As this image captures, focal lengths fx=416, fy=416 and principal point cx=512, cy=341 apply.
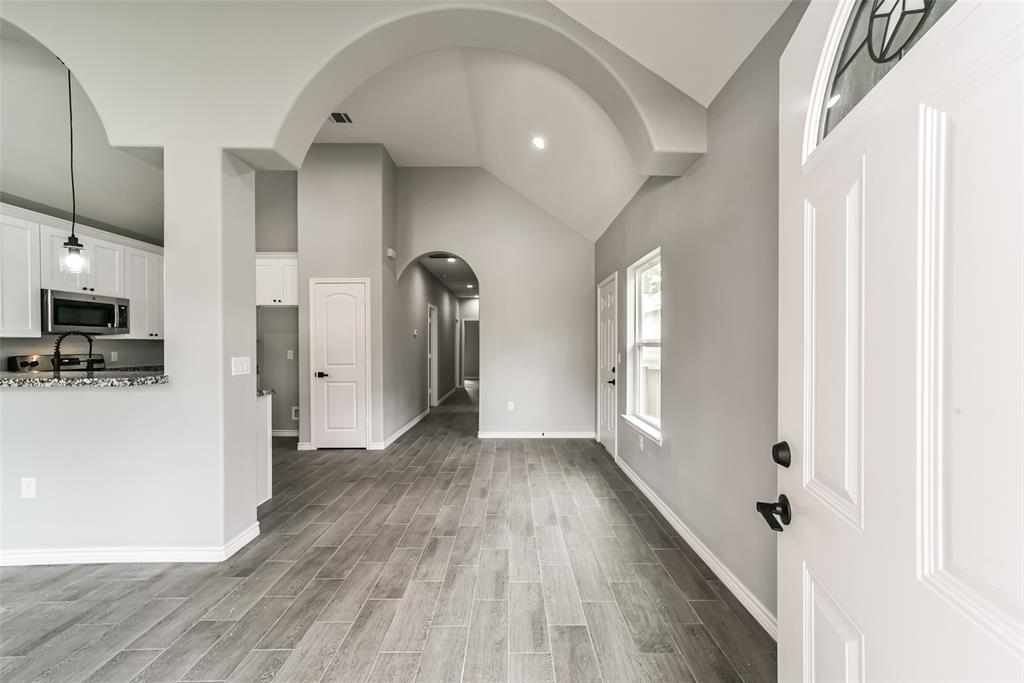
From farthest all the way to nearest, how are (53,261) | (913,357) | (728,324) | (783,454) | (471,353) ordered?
(471,353) → (53,261) → (728,324) → (783,454) → (913,357)

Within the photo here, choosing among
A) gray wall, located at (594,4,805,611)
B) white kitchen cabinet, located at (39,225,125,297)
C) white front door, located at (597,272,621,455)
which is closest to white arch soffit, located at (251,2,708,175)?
gray wall, located at (594,4,805,611)

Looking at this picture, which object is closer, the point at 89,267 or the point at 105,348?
the point at 89,267

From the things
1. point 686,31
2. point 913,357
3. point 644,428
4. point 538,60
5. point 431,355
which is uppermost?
point 538,60

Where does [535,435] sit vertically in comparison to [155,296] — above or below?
below

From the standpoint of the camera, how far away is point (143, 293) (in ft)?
15.9

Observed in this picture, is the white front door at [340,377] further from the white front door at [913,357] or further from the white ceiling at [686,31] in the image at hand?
the white front door at [913,357]

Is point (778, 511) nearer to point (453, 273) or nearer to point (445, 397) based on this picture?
point (453, 273)

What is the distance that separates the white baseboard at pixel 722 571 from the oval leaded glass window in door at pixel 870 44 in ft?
6.18

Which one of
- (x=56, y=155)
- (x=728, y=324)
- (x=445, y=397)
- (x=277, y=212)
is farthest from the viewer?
(x=445, y=397)

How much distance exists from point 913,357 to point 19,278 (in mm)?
5643

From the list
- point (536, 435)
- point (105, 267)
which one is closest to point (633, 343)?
point (536, 435)

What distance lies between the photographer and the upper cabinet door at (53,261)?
3.73 meters

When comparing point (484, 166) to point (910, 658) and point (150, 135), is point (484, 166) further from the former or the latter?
point (910, 658)

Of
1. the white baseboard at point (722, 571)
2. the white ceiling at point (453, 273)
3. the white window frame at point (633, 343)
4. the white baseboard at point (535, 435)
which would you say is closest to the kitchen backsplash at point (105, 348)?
the white ceiling at point (453, 273)
